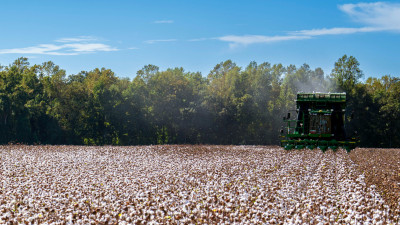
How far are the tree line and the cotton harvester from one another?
41517 mm

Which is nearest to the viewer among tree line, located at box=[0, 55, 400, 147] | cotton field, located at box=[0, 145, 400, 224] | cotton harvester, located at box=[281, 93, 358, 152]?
cotton field, located at box=[0, 145, 400, 224]

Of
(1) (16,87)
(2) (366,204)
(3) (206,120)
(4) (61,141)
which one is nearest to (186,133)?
(3) (206,120)

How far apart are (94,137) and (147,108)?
393 inches

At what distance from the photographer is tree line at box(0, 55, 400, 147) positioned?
7344 centimetres

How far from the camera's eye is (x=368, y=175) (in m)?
20.9

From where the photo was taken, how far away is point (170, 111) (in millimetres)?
77750

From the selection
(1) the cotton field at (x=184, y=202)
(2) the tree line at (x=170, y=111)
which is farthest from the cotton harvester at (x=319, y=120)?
(2) the tree line at (x=170, y=111)

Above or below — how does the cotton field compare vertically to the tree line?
below

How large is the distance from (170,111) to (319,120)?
46.7 m

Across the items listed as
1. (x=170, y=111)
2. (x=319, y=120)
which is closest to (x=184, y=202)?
(x=319, y=120)

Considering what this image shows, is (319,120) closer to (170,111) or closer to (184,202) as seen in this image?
(184,202)

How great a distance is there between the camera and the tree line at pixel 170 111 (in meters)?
73.4

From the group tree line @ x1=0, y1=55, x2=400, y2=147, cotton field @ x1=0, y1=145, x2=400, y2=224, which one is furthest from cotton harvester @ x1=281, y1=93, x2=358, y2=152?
tree line @ x1=0, y1=55, x2=400, y2=147

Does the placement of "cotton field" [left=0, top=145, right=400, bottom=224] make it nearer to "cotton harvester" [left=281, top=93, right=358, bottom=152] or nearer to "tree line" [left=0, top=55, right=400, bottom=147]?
"cotton harvester" [left=281, top=93, right=358, bottom=152]
